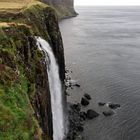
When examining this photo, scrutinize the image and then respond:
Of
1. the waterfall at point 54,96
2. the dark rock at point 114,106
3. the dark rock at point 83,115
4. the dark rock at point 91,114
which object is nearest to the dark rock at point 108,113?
the dark rock at point 91,114

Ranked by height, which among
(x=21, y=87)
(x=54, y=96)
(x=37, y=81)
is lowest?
(x=54, y=96)

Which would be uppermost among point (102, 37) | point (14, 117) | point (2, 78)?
point (2, 78)

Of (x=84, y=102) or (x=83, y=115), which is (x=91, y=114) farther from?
(x=84, y=102)

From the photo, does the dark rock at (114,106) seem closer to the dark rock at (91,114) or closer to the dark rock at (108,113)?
the dark rock at (108,113)

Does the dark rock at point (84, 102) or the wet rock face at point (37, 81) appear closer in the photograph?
the wet rock face at point (37, 81)

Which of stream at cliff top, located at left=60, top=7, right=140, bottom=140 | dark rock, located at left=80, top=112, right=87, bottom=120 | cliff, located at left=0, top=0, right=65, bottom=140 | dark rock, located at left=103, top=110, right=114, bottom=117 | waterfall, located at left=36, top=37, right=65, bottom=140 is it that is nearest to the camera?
cliff, located at left=0, top=0, right=65, bottom=140

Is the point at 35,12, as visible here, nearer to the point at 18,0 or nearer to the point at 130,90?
the point at 18,0

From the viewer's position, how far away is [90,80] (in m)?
71.5

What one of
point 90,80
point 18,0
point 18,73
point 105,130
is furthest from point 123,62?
point 18,73

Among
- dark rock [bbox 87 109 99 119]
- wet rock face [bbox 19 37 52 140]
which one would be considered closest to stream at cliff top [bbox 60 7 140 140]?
dark rock [bbox 87 109 99 119]

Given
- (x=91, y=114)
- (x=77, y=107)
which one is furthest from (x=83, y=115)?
(x=77, y=107)

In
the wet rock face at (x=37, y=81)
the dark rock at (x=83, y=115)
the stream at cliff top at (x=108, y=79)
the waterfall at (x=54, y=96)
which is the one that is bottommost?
the stream at cliff top at (x=108, y=79)

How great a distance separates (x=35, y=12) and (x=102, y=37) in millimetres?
94723

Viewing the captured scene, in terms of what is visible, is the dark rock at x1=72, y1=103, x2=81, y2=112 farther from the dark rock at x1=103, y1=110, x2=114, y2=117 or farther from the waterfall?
the waterfall
